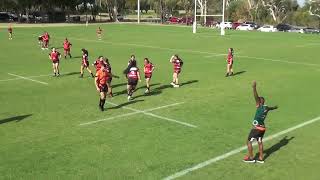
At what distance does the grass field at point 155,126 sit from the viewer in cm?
1080

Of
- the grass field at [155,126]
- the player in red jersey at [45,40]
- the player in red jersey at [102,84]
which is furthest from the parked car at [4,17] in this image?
the player in red jersey at [102,84]

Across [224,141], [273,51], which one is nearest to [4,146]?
[224,141]

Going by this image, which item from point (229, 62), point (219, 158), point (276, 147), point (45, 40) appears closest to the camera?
point (219, 158)

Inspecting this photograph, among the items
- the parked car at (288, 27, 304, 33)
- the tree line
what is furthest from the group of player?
the tree line

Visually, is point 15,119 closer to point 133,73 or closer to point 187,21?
point 133,73

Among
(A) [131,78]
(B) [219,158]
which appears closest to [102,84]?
(A) [131,78]

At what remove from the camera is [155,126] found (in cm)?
1449

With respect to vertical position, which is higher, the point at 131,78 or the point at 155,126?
the point at 131,78

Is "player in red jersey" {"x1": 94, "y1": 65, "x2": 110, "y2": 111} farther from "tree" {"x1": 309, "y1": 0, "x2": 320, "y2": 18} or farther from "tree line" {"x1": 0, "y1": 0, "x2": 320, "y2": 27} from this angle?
"tree" {"x1": 309, "y1": 0, "x2": 320, "y2": 18}

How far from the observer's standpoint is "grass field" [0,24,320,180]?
1080 centimetres

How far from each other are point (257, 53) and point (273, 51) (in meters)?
2.55

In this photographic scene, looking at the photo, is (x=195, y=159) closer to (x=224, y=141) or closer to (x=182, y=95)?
(x=224, y=141)

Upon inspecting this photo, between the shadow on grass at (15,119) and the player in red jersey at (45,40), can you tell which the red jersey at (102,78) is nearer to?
the shadow on grass at (15,119)

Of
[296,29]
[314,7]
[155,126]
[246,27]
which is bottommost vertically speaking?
[155,126]
